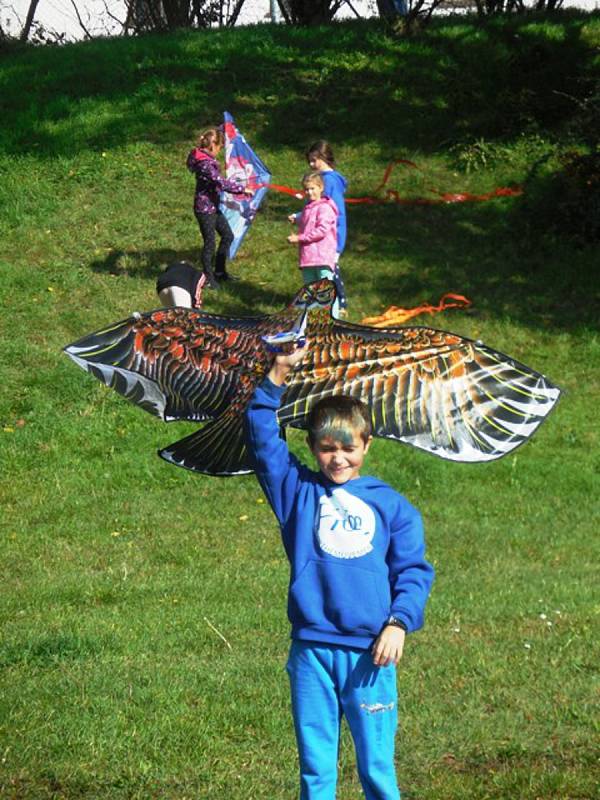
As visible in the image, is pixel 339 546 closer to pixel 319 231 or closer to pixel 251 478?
pixel 251 478

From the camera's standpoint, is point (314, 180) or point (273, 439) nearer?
point (273, 439)

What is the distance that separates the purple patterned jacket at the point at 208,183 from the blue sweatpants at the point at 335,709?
7.72 m

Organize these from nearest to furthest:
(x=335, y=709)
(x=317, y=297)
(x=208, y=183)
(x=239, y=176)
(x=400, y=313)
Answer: (x=335, y=709)
(x=317, y=297)
(x=239, y=176)
(x=208, y=183)
(x=400, y=313)

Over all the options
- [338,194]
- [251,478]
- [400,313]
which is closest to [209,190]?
[338,194]

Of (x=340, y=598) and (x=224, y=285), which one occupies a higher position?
(x=340, y=598)

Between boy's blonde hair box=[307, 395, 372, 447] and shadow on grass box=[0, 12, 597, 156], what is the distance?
13305 mm

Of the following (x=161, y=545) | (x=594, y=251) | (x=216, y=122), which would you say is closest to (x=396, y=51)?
(x=216, y=122)

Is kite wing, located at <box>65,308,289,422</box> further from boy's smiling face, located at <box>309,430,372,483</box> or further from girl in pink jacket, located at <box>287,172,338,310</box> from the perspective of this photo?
girl in pink jacket, located at <box>287,172,338,310</box>

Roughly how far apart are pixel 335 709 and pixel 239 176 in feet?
27.4

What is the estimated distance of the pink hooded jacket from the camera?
10.4 meters

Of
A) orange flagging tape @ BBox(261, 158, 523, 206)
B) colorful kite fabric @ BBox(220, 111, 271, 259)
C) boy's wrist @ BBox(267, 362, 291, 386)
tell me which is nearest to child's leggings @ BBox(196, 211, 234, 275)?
colorful kite fabric @ BBox(220, 111, 271, 259)

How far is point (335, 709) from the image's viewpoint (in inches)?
152

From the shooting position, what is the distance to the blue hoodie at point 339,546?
3.82 metres

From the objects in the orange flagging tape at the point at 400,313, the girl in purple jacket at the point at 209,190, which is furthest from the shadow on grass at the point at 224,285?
the orange flagging tape at the point at 400,313
